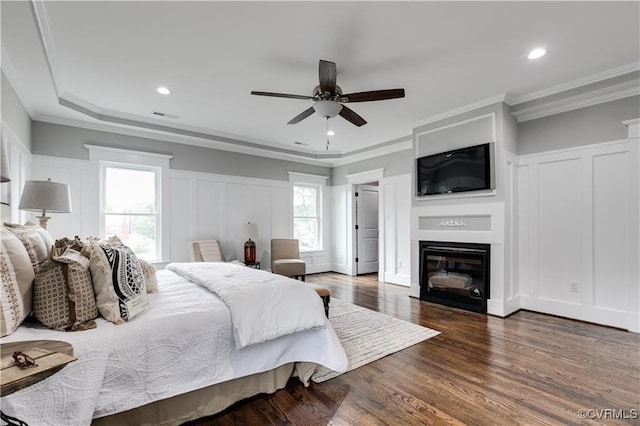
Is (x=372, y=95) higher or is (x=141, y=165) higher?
(x=372, y=95)

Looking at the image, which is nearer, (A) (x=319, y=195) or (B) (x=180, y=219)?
(B) (x=180, y=219)

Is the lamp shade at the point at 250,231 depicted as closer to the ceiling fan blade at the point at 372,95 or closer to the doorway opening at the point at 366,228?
the doorway opening at the point at 366,228

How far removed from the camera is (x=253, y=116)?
174 inches

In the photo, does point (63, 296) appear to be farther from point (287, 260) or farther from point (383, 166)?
point (383, 166)

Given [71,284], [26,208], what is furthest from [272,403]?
[26,208]

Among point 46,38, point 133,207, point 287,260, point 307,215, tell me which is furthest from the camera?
point 307,215

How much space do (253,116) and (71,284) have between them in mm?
3400

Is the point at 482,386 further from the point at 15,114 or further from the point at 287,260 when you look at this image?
the point at 15,114

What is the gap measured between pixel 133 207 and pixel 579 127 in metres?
6.34

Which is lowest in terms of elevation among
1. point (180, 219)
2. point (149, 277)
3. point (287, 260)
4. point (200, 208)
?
point (287, 260)

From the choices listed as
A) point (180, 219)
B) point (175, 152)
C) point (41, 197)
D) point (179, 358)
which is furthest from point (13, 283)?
point (175, 152)

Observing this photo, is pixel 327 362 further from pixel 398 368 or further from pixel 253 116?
pixel 253 116

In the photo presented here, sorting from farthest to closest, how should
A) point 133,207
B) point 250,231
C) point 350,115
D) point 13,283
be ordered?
point 250,231 → point 133,207 → point 350,115 → point 13,283

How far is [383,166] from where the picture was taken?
607cm
